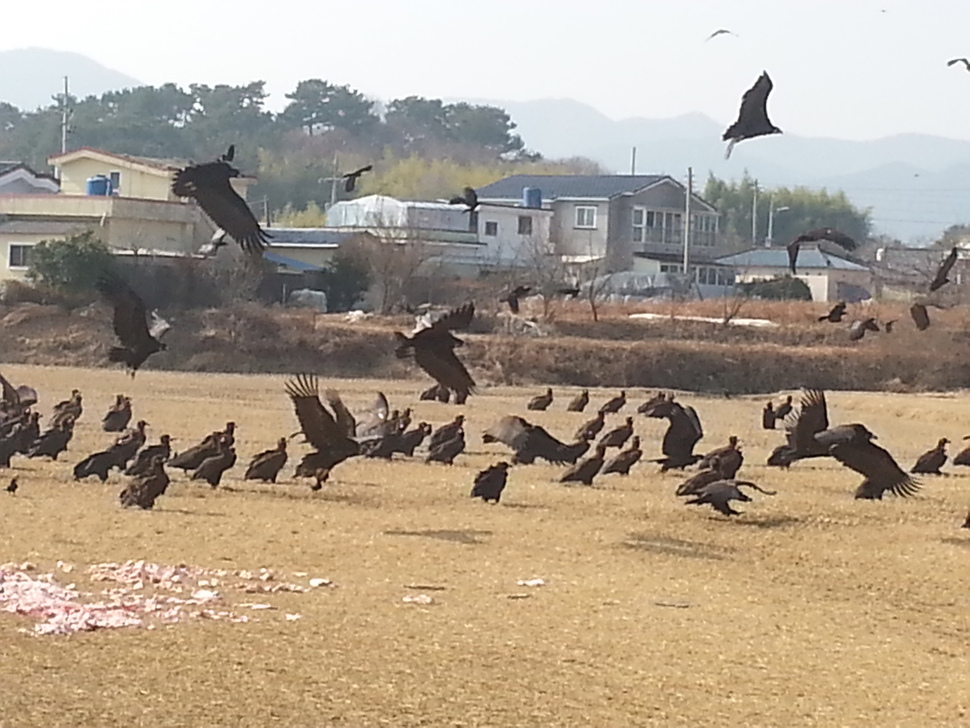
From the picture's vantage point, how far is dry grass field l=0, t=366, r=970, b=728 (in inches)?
381

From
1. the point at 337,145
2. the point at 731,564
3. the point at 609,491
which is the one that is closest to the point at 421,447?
the point at 609,491

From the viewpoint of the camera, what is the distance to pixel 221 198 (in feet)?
46.9

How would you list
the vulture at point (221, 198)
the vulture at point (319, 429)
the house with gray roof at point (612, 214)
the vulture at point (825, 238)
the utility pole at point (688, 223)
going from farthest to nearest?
1. the house with gray roof at point (612, 214)
2. the utility pole at point (688, 223)
3. the vulture at point (825, 238)
4. the vulture at point (319, 429)
5. the vulture at point (221, 198)

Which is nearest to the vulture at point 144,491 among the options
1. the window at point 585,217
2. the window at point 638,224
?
the window at point 638,224

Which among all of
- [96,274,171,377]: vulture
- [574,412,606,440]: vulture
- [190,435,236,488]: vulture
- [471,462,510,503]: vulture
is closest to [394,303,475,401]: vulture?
[471,462,510,503]: vulture

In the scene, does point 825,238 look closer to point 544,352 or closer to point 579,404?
point 579,404

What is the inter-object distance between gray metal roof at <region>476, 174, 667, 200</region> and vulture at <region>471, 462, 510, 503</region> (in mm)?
46726

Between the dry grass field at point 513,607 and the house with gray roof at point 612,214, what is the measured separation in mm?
41292

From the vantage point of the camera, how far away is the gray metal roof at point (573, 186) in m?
65.6

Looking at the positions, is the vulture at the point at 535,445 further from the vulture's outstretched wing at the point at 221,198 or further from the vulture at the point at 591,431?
the vulture's outstretched wing at the point at 221,198

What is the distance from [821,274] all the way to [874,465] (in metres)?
42.3

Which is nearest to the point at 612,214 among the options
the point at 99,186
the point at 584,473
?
the point at 99,186

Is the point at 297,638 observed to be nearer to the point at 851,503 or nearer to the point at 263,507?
the point at 263,507

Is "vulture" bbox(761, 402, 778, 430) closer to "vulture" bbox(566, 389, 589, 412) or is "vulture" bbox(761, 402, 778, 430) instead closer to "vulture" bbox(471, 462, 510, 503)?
"vulture" bbox(566, 389, 589, 412)
